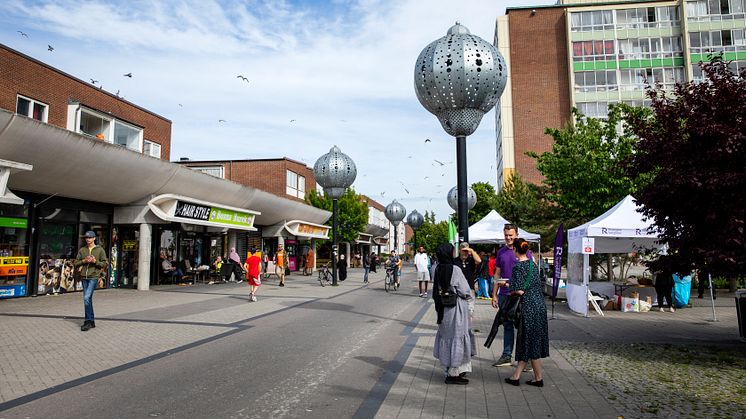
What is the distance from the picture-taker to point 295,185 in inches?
1711

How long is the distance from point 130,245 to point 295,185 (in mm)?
23636

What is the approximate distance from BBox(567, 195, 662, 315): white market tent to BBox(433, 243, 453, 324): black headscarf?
682 cm

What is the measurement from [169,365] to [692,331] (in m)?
9.72

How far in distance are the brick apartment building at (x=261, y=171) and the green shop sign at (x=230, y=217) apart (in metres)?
13.8

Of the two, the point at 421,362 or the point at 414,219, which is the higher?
the point at 414,219

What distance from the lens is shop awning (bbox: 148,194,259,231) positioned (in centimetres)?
1939

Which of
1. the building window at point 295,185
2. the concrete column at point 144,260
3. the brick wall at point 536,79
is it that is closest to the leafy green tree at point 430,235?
the brick wall at point 536,79

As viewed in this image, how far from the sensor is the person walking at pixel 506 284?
22.8 ft

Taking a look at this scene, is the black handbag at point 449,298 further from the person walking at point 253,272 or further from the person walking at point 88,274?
the person walking at point 253,272

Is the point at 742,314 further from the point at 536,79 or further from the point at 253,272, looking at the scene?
the point at 536,79

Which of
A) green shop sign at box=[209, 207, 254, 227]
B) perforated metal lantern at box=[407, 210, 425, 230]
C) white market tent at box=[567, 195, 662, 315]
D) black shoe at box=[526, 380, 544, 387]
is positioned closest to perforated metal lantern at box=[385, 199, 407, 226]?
perforated metal lantern at box=[407, 210, 425, 230]

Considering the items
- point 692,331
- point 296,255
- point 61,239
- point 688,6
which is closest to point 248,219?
point 61,239

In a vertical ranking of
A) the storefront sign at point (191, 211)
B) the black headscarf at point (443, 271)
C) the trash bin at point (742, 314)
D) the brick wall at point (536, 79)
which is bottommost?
A: the trash bin at point (742, 314)

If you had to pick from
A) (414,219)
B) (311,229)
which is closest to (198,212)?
(311,229)
